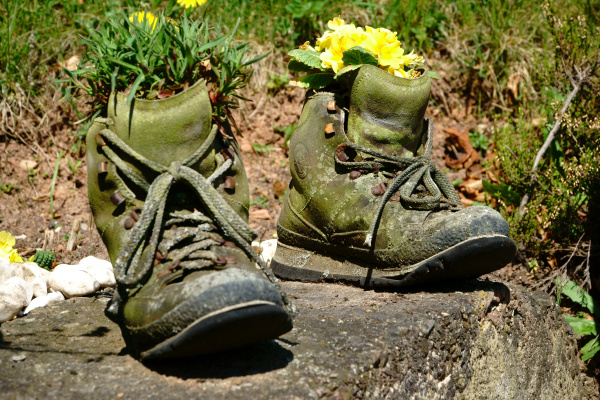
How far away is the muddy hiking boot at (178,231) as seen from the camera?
1.48 metres

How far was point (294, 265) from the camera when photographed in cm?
273

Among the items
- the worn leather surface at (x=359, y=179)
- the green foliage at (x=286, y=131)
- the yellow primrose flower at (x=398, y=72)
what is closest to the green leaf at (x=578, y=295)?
the worn leather surface at (x=359, y=179)

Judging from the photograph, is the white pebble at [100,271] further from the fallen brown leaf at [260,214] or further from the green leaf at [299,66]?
the fallen brown leaf at [260,214]

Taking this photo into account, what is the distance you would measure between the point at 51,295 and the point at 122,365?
2.92 ft

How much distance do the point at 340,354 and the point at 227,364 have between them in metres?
0.32

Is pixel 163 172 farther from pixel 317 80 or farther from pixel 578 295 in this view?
pixel 578 295

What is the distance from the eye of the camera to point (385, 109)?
2.50 m

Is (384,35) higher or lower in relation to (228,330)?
higher

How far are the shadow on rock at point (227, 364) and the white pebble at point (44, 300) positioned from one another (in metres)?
0.87

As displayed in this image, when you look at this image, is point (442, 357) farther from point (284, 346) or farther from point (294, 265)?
point (294, 265)

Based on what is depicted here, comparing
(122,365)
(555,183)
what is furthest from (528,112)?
(122,365)

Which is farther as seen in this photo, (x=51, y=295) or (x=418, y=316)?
(x=51, y=295)

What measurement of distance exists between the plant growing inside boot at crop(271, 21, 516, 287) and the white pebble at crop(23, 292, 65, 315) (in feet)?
3.00

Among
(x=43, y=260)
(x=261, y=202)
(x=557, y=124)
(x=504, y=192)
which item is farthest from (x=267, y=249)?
(x=557, y=124)
